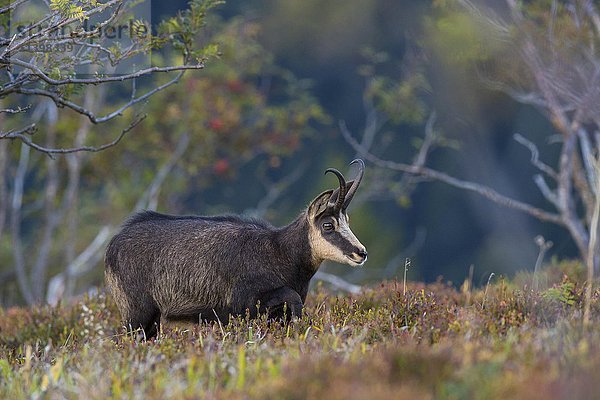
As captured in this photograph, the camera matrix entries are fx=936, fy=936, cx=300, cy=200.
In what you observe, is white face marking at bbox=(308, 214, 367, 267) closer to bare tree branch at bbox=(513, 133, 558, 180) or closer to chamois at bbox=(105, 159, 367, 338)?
chamois at bbox=(105, 159, 367, 338)

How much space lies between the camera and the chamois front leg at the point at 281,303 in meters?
8.29

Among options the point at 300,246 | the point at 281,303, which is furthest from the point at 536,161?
the point at 281,303

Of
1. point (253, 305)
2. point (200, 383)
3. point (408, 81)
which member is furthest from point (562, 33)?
point (200, 383)

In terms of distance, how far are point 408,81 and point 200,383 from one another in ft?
45.9

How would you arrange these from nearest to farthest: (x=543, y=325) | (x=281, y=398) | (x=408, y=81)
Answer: (x=281, y=398) < (x=543, y=325) < (x=408, y=81)

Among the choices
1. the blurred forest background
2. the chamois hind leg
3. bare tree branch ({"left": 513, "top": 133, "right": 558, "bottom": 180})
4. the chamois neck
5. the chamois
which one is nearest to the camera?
the chamois

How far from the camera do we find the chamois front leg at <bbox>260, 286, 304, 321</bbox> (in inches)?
326

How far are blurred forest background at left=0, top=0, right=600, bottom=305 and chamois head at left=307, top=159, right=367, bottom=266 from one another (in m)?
1.78

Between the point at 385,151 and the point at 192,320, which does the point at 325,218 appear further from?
the point at 385,151

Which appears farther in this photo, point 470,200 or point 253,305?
point 470,200

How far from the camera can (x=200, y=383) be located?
539 centimetres

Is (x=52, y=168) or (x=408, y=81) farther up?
(x=408, y=81)

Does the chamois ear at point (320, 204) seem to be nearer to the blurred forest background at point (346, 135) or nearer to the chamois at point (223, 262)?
the chamois at point (223, 262)

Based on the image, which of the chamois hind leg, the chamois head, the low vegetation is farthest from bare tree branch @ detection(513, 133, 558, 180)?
the chamois hind leg
